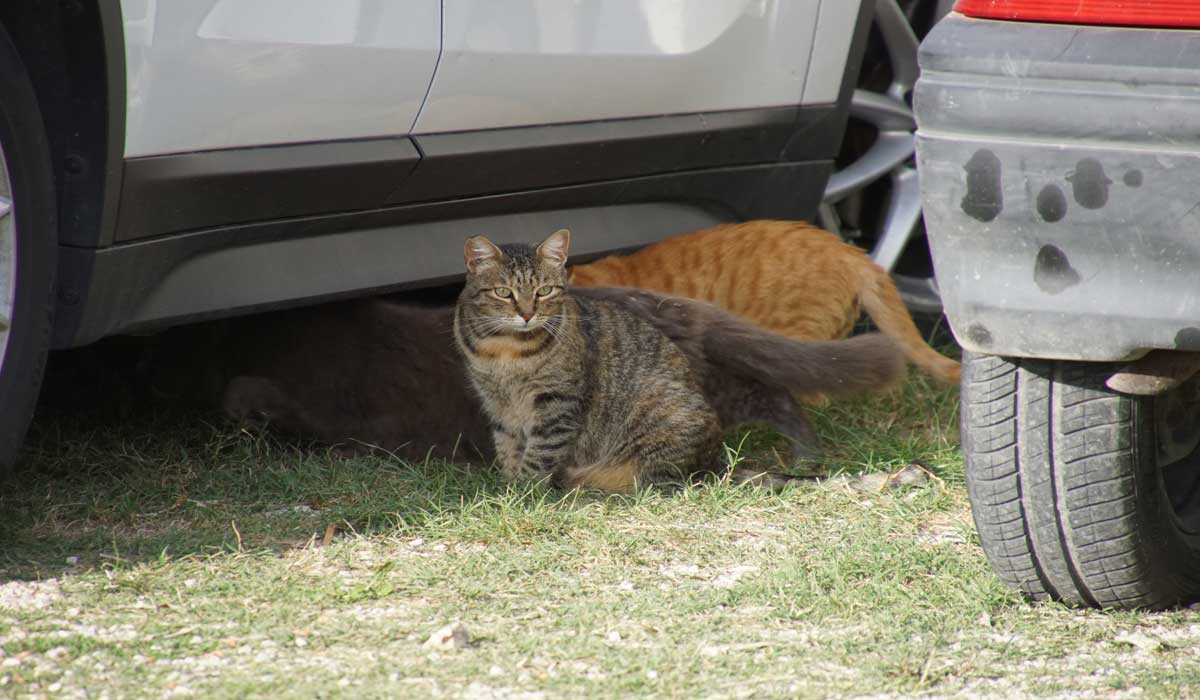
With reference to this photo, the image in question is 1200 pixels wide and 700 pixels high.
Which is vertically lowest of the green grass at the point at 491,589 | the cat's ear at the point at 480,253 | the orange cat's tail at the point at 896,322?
the green grass at the point at 491,589

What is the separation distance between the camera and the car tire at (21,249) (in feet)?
8.78

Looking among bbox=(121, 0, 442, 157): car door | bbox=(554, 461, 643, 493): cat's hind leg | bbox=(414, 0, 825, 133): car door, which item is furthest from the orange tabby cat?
bbox=(121, 0, 442, 157): car door

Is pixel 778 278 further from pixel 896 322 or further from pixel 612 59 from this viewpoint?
pixel 612 59

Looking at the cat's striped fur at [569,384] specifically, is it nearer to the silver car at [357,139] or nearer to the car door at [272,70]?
the silver car at [357,139]

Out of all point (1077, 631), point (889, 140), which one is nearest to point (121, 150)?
point (1077, 631)

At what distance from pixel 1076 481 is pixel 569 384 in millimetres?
1632

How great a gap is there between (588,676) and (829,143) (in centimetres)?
239

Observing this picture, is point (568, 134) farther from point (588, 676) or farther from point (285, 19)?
point (588, 676)

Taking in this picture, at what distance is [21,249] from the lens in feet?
8.98

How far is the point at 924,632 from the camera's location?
2740 millimetres

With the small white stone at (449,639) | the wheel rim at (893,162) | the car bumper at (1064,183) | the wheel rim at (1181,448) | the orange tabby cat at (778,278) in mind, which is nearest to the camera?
the car bumper at (1064,183)

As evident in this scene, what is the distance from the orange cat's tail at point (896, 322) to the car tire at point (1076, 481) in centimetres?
147

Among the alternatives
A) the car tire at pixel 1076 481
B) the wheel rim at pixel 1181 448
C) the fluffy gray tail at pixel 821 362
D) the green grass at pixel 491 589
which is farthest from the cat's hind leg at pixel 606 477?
the wheel rim at pixel 1181 448

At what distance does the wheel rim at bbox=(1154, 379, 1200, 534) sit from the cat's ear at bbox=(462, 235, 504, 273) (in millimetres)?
1793
